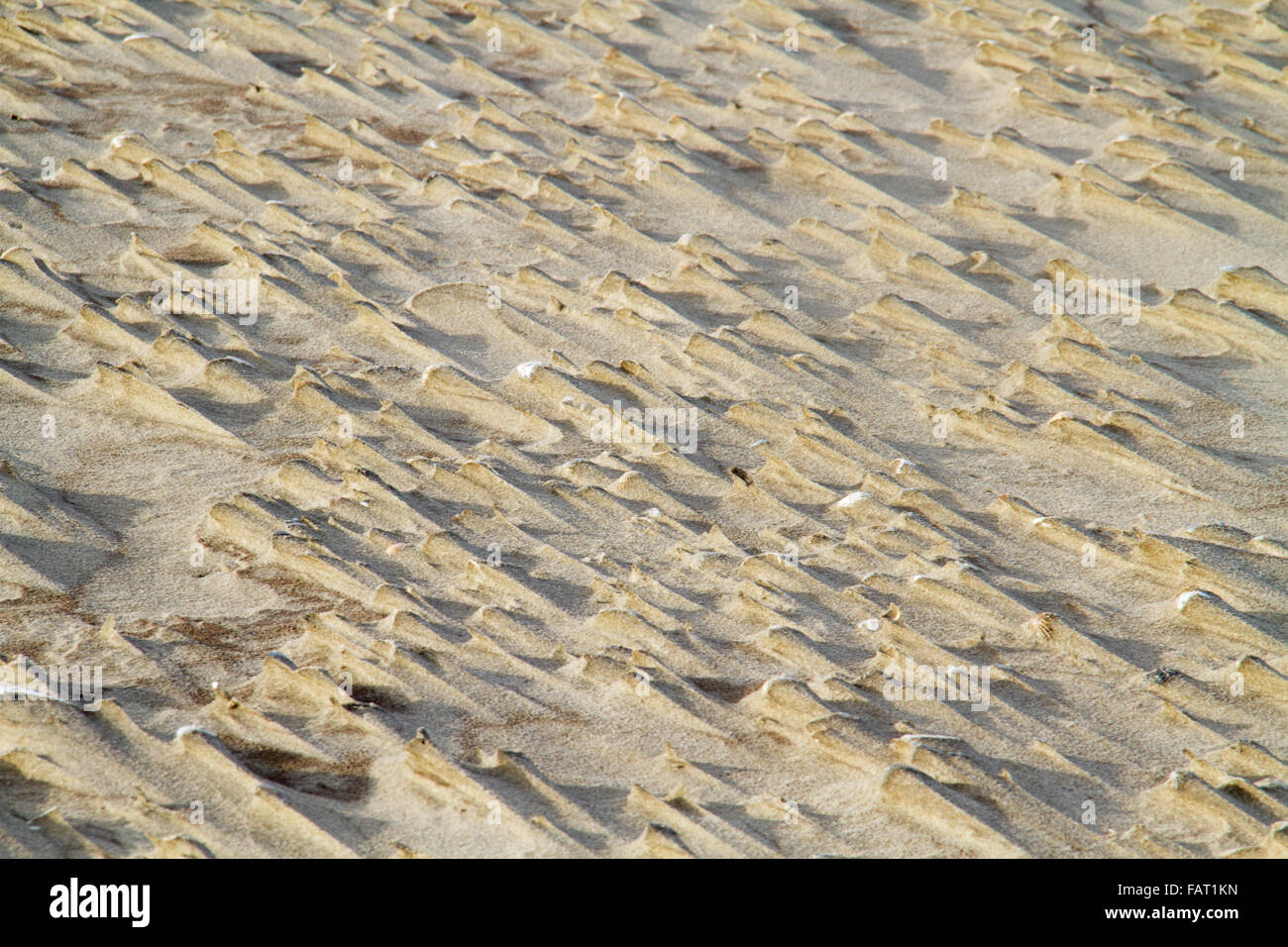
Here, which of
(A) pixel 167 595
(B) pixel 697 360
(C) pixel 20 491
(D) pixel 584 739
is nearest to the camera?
(D) pixel 584 739

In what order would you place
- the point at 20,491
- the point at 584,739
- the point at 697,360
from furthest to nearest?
the point at 697,360 < the point at 20,491 < the point at 584,739

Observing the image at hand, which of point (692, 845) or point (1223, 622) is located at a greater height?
point (1223, 622)

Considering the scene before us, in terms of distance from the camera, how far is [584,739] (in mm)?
2633

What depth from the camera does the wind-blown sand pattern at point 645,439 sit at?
254cm

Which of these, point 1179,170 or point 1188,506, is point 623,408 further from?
point 1179,170

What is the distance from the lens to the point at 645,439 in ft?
11.9

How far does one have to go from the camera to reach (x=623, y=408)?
3740 mm

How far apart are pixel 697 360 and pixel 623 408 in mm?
375

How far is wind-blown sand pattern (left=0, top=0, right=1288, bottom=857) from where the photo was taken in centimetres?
254
